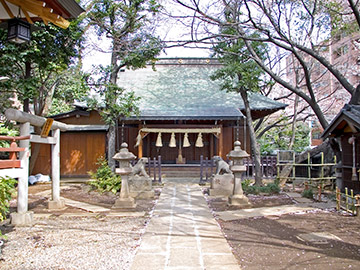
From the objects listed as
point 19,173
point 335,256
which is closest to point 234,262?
point 335,256

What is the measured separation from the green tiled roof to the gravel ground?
8.27m

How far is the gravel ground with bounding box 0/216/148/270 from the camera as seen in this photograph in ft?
13.8

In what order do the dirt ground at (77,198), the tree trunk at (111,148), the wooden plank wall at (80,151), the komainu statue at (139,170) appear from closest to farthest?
the dirt ground at (77,198), the komainu statue at (139,170), the tree trunk at (111,148), the wooden plank wall at (80,151)

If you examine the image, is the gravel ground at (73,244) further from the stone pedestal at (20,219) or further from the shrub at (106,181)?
the shrub at (106,181)

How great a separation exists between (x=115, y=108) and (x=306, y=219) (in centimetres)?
750

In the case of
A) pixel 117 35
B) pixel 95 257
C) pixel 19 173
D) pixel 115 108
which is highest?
pixel 117 35

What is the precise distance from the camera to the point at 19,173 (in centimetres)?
590

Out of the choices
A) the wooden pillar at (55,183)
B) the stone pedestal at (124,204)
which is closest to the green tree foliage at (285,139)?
the stone pedestal at (124,204)

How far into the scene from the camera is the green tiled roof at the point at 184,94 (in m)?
14.6

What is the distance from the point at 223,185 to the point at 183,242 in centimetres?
493

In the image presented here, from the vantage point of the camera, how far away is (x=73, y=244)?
199 inches

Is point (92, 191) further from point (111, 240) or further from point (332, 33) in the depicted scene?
point (332, 33)

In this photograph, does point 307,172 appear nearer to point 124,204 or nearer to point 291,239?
point 291,239

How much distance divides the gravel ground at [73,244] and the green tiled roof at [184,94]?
8.27m
